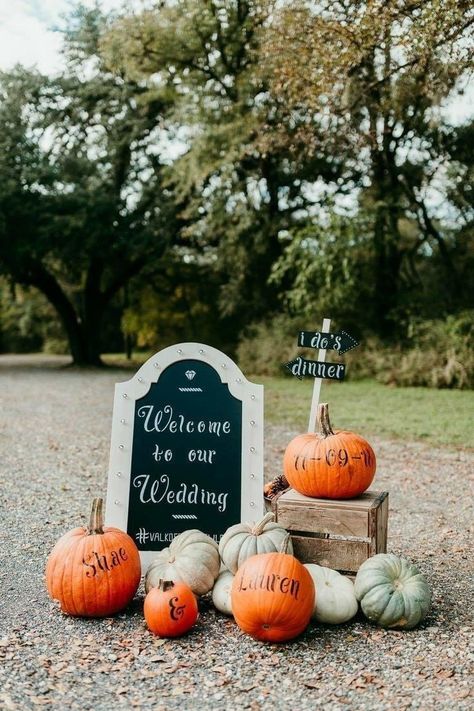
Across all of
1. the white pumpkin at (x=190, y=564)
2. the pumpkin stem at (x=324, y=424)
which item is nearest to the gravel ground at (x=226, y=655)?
the white pumpkin at (x=190, y=564)

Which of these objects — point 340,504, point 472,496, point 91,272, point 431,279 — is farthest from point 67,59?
point 340,504

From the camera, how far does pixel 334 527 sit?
4.26m

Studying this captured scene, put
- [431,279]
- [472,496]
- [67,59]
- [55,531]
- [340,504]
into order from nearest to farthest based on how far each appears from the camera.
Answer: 1. [340,504]
2. [55,531]
3. [472,496]
4. [431,279]
5. [67,59]

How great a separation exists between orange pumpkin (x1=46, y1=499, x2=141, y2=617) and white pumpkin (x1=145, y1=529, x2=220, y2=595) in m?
0.15

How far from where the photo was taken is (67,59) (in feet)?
79.5

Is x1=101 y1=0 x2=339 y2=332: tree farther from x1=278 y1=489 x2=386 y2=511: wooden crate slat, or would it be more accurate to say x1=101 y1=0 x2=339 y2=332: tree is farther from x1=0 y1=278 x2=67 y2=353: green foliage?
x1=0 y1=278 x2=67 y2=353: green foliage

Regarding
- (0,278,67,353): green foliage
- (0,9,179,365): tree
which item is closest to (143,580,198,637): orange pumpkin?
(0,9,179,365): tree

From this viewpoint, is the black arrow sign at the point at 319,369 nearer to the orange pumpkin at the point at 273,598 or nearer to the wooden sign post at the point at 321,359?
the wooden sign post at the point at 321,359

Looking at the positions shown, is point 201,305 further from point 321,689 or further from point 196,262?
point 321,689

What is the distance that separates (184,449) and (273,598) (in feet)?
4.28

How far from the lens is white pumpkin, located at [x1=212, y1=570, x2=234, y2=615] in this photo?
13.5 feet

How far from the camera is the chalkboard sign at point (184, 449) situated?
4.67 meters

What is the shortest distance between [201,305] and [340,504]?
24750mm

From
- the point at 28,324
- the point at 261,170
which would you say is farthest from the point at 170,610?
the point at 28,324
